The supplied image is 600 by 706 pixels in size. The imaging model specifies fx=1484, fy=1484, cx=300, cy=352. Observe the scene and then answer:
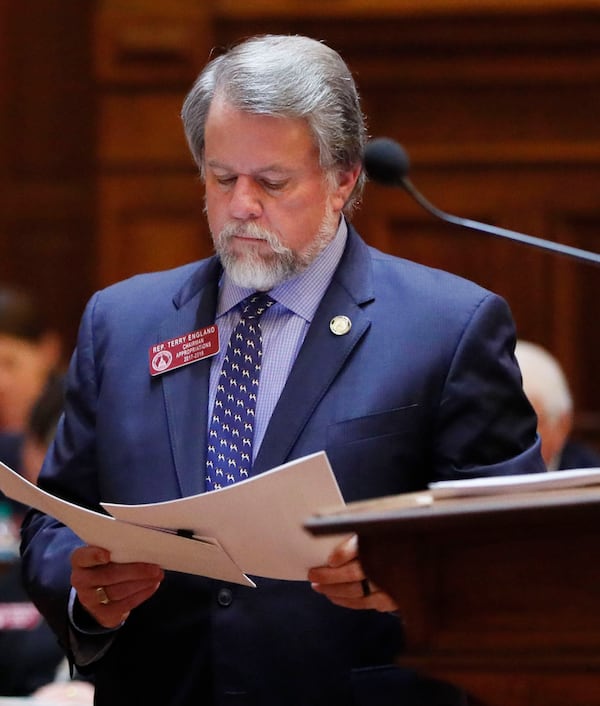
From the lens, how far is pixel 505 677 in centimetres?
161

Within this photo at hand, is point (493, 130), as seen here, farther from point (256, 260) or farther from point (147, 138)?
point (256, 260)

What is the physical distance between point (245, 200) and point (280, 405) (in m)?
0.31

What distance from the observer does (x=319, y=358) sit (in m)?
2.26

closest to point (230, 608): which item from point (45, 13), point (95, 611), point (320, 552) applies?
point (95, 611)

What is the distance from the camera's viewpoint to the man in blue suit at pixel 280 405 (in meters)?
2.19

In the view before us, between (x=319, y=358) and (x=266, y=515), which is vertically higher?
(x=319, y=358)

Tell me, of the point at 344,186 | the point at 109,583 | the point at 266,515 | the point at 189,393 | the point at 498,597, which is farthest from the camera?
the point at 344,186

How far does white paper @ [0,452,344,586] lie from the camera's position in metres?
1.81

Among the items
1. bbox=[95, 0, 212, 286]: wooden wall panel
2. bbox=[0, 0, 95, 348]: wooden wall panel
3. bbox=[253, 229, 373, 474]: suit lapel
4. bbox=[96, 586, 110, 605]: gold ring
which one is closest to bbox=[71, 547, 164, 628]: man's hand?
bbox=[96, 586, 110, 605]: gold ring

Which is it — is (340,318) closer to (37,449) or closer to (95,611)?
(95,611)

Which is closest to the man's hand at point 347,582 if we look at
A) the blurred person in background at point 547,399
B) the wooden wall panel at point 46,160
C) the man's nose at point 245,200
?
the man's nose at point 245,200

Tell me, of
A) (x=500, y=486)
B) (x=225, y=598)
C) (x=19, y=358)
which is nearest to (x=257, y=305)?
(x=225, y=598)

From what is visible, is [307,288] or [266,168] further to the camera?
[307,288]

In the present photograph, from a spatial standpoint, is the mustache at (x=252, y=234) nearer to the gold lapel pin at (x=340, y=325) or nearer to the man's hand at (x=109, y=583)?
the gold lapel pin at (x=340, y=325)
